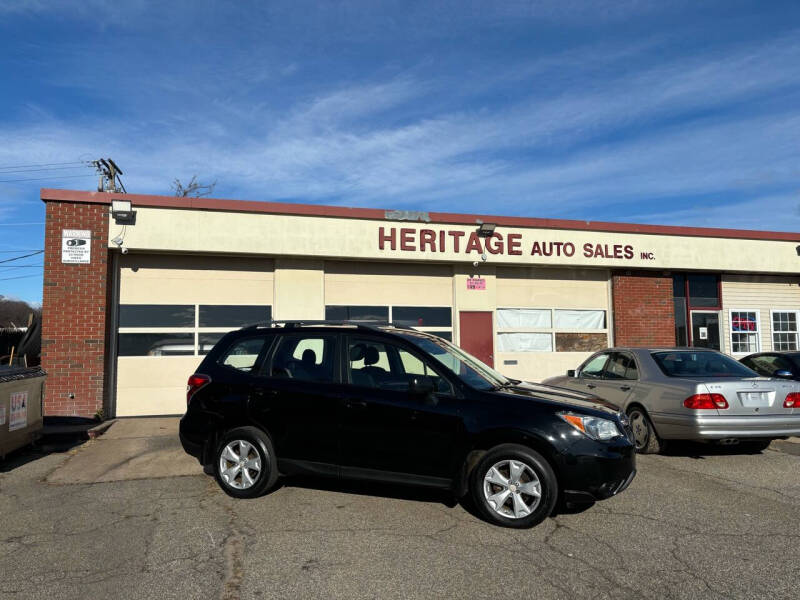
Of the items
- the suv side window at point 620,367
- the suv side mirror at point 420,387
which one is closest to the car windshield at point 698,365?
the suv side window at point 620,367

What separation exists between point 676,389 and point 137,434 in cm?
823

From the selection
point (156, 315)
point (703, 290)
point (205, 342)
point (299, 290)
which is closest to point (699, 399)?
point (299, 290)

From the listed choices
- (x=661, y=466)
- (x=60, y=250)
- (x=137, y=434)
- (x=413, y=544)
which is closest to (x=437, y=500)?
(x=413, y=544)

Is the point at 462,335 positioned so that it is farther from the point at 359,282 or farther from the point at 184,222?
the point at 184,222

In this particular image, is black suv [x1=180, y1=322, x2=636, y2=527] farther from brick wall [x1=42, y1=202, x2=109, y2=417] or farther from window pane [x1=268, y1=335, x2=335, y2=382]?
brick wall [x1=42, y1=202, x2=109, y2=417]

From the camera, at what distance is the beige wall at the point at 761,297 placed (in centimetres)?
1553

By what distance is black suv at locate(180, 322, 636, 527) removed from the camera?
16.6ft

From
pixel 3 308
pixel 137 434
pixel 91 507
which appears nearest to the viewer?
pixel 91 507

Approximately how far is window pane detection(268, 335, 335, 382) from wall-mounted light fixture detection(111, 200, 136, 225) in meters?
6.59

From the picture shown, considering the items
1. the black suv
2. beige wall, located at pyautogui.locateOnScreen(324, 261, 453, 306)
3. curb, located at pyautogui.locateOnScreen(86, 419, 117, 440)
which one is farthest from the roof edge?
the black suv

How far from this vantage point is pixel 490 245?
13445 mm

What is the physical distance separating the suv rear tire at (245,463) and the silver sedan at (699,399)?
194 inches

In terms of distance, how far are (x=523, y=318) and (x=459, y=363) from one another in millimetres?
8358

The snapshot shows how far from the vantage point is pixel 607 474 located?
5.00m
